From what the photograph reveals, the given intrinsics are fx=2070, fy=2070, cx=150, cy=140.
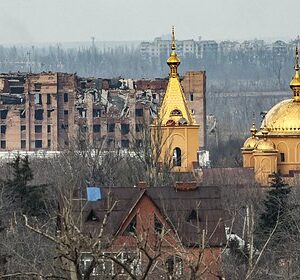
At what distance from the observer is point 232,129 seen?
114 meters

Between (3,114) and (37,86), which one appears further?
(3,114)

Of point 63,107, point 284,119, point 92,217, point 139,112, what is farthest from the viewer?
point 63,107

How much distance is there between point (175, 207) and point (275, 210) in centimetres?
619

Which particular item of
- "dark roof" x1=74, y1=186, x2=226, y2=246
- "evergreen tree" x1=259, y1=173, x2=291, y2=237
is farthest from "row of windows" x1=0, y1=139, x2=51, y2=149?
"dark roof" x1=74, y1=186, x2=226, y2=246

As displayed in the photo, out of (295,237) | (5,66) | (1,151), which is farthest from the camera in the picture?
(5,66)

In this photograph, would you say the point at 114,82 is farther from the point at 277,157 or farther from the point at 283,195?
the point at 283,195

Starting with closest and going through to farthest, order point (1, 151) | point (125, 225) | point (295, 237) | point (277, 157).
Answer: point (125, 225)
point (295, 237)
point (277, 157)
point (1, 151)

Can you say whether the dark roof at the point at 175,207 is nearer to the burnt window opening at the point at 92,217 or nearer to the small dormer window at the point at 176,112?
the burnt window opening at the point at 92,217

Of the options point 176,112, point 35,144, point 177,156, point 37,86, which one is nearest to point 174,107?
point 176,112

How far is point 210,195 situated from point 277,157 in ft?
71.2

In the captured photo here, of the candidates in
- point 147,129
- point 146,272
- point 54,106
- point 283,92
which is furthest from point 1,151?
point 283,92

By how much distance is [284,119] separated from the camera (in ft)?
177

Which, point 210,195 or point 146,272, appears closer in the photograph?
point 146,272

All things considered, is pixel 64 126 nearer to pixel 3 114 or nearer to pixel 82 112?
pixel 82 112
